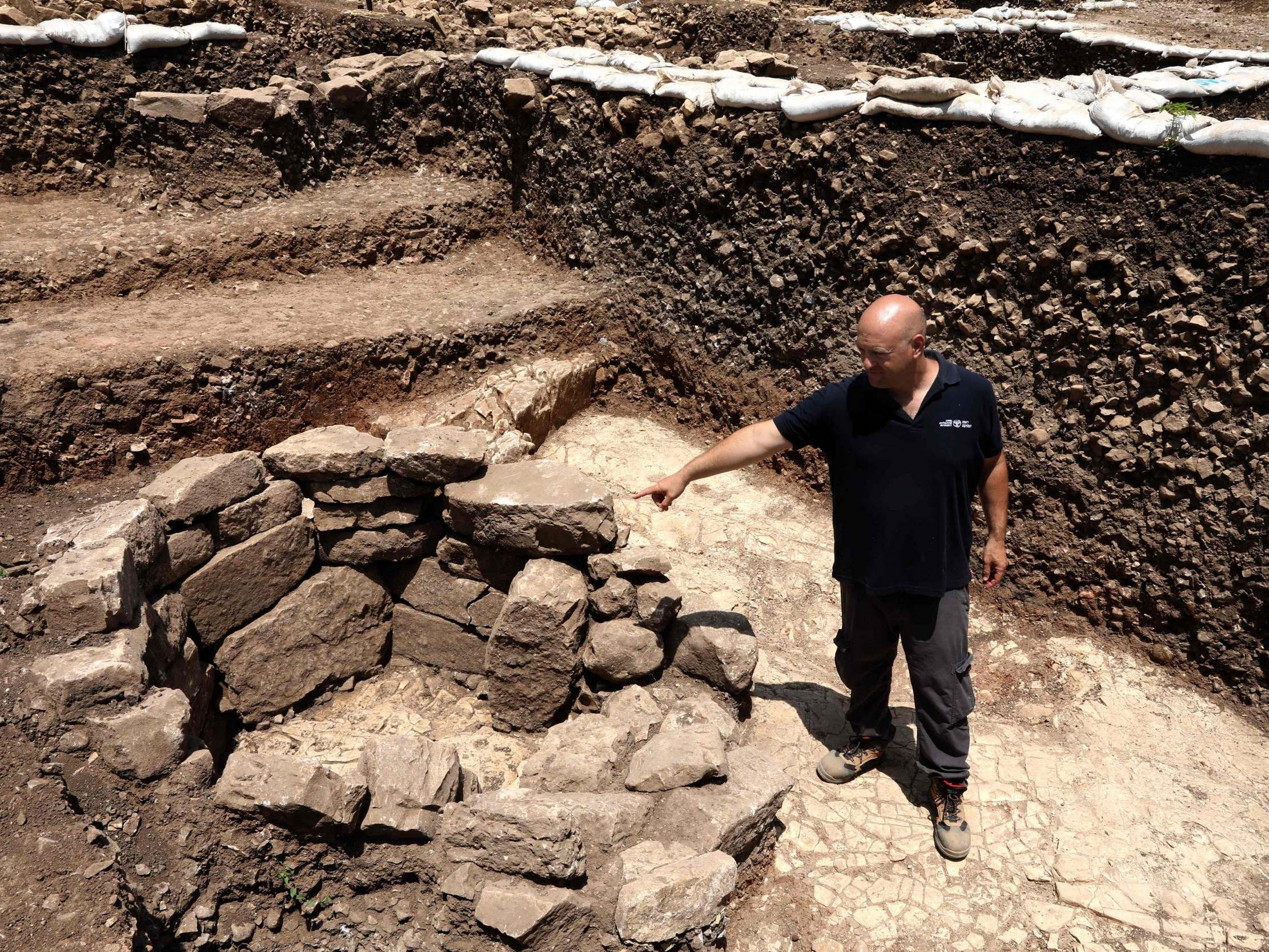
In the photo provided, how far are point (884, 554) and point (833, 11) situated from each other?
37.4 feet

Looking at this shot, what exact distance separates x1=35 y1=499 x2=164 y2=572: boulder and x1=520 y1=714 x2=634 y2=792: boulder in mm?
2114

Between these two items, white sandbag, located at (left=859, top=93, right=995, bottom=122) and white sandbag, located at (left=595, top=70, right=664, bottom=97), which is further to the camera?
white sandbag, located at (left=595, top=70, right=664, bottom=97)

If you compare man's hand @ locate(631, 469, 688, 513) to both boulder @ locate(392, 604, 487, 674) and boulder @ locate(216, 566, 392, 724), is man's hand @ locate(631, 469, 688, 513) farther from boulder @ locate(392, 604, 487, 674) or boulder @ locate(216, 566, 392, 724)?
boulder @ locate(216, 566, 392, 724)

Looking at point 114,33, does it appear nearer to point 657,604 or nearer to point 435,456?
point 435,456

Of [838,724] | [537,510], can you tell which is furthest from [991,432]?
[537,510]

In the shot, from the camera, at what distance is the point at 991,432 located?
3725 mm

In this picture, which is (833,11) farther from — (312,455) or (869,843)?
(869,843)

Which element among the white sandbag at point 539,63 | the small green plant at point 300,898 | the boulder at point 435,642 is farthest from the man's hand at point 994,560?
the white sandbag at point 539,63

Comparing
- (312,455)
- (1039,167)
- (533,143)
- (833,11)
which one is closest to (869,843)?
(312,455)

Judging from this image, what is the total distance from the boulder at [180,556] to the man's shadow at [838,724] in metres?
3.10

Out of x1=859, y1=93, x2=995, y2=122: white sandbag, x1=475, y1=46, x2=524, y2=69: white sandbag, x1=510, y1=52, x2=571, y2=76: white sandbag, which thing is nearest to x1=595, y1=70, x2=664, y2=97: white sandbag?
x1=510, y1=52, x2=571, y2=76: white sandbag

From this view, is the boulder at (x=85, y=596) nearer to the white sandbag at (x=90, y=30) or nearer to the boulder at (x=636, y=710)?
the boulder at (x=636, y=710)

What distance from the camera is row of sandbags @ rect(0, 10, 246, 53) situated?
7895 millimetres

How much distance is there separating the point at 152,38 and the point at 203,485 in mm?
→ 5811
